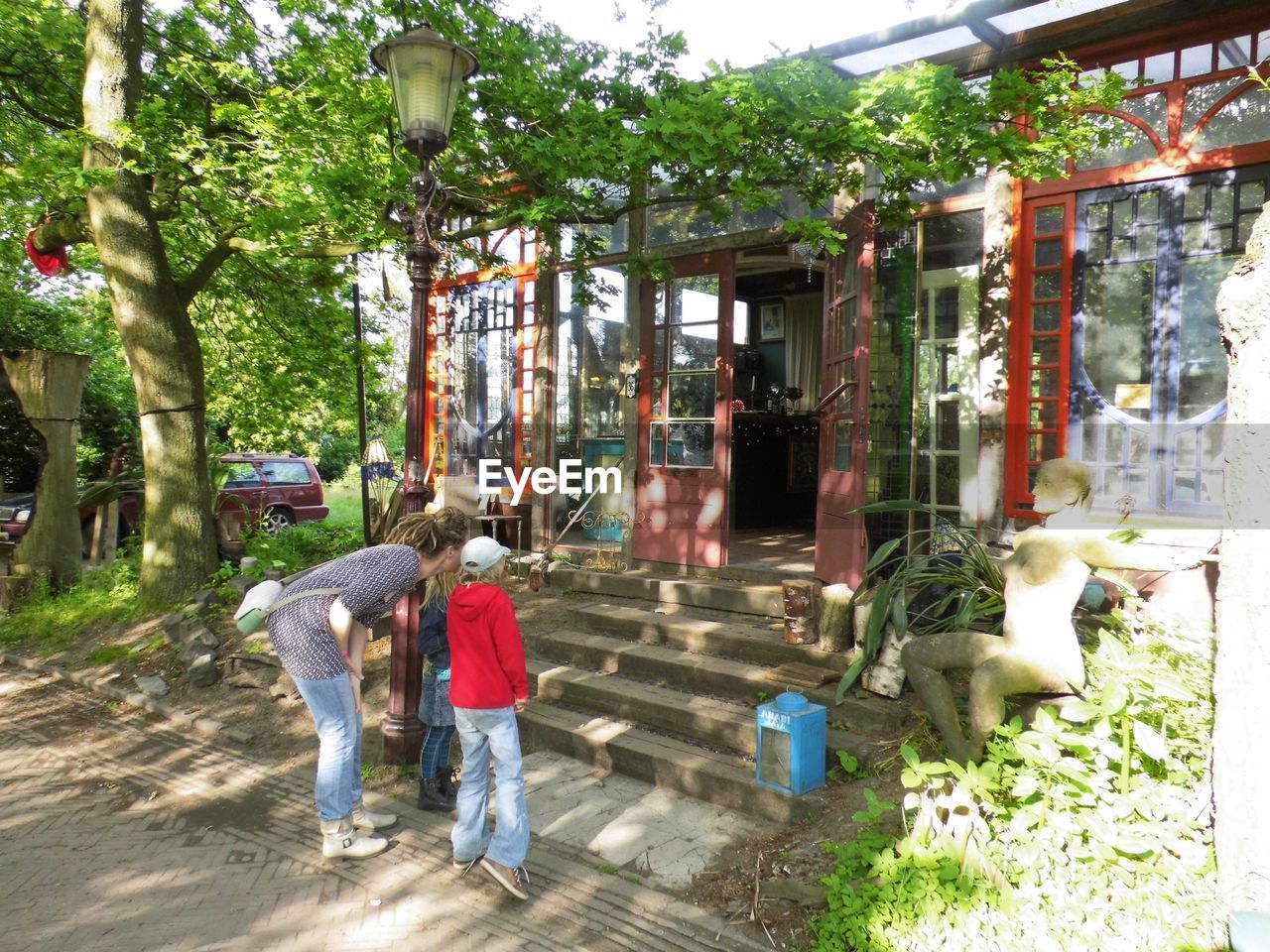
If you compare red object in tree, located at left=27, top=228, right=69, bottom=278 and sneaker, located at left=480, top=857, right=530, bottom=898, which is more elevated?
red object in tree, located at left=27, top=228, right=69, bottom=278

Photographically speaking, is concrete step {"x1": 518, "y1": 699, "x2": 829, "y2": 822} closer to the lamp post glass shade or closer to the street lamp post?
the street lamp post

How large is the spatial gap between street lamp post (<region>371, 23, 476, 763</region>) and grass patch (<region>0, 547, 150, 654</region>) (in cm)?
480

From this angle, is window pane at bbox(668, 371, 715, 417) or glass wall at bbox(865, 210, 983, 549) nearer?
glass wall at bbox(865, 210, 983, 549)

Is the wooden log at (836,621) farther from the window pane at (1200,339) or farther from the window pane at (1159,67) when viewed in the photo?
the window pane at (1159,67)

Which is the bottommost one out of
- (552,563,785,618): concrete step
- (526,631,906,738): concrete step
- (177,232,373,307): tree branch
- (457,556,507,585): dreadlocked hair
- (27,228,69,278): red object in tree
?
(526,631,906,738): concrete step

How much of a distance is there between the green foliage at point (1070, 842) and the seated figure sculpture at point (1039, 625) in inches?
5.8

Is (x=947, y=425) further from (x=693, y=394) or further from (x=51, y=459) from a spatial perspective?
(x=51, y=459)

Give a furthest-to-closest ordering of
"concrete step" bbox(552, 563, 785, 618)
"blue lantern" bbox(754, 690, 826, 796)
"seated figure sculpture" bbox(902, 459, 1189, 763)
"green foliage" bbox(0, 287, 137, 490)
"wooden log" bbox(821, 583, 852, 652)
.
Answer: "green foliage" bbox(0, 287, 137, 490) < "concrete step" bbox(552, 563, 785, 618) < "wooden log" bbox(821, 583, 852, 652) < "blue lantern" bbox(754, 690, 826, 796) < "seated figure sculpture" bbox(902, 459, 1189, 763)

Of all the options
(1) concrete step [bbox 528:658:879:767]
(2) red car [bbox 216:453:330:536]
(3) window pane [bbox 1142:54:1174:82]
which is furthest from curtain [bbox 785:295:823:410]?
(2) red car [bbox 216:453:330:536]

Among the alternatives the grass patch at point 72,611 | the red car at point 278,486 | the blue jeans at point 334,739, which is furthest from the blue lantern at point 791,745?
the red car at point 278,486

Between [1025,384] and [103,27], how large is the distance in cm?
908

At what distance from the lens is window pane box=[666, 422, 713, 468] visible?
309 inches

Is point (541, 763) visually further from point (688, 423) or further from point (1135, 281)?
point (1135, 281)

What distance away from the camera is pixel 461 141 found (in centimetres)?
723
